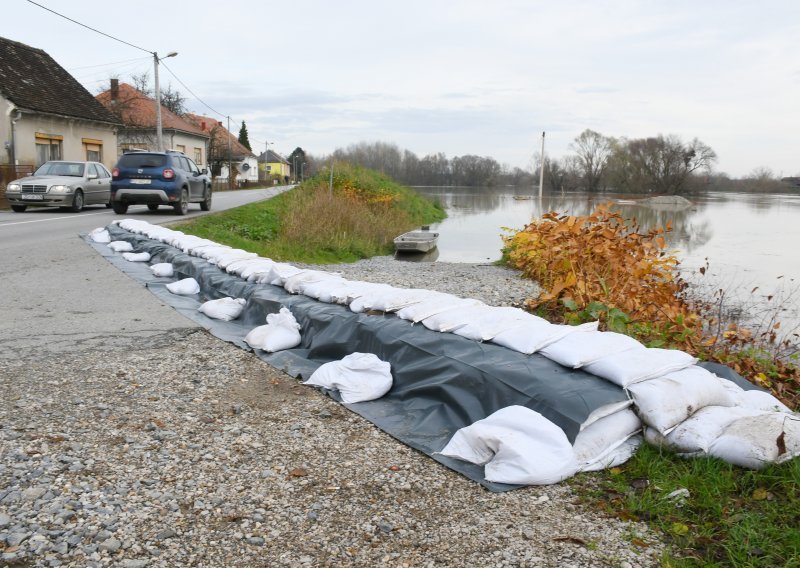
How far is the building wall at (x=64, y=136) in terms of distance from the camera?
2566 centimetres

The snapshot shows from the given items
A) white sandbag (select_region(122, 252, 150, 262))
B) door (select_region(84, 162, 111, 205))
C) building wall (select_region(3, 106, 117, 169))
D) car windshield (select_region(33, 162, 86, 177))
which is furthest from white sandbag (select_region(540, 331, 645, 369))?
building wall (select_region(3, 106, 117, 169))

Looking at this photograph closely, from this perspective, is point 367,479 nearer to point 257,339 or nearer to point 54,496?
point 54,496

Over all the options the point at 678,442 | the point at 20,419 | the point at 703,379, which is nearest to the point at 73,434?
the point at 20,419

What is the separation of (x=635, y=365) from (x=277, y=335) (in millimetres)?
3088

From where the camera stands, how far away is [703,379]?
3752mm

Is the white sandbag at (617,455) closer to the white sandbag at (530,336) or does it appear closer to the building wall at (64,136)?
the white sandbag at (530,336)

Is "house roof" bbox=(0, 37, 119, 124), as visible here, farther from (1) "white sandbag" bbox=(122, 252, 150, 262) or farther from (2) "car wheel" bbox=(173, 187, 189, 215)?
(1) "white sandbag" bbox=(122, 252, 150, 262)

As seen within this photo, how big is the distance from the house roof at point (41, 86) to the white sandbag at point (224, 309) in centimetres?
Answer: 2332

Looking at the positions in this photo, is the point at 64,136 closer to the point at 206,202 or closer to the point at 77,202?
the point at 77,202

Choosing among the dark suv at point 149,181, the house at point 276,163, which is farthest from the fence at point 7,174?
the house at point 276,163

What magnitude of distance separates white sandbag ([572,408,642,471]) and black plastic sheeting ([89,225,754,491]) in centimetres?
7

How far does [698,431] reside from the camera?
345 centimetres

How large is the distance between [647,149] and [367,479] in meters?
105

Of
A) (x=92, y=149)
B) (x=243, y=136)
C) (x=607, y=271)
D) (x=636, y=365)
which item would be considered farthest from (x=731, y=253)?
(x=243, y=136)
